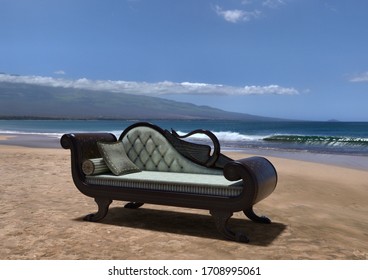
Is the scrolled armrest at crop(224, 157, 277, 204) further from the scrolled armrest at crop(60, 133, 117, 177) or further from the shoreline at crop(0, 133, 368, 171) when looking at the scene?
the shoreline at crop(0, 133, 368, 171)

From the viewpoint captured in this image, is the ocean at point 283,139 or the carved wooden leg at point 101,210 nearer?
the carved wooden leg at point 101,210

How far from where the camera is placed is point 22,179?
895cm

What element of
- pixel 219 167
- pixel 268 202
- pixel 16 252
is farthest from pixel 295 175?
pixel 16 252

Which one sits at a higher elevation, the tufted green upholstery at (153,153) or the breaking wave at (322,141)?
the tufted green upholstery at (153,153)

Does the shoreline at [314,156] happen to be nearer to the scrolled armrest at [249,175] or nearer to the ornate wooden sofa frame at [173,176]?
the ornate wooden sofa frame at [173,176]

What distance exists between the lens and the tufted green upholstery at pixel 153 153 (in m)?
5.67

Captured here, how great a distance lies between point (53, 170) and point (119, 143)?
202 inches

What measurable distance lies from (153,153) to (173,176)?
2.58ft

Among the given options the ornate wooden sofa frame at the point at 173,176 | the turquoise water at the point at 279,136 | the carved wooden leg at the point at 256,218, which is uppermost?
the ornate wooden sofa frame at the point at 173,176

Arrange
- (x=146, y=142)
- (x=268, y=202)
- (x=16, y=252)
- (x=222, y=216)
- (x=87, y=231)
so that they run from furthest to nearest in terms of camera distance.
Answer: (x=268, y=202) → (x=146, y=142) → (x=87, y=231) → (x=222, y=216) → (x=16, y=252)

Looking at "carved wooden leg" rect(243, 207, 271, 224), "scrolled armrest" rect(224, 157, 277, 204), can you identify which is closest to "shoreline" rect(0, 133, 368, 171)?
"carved wooden leg" rect(243, 207, 271, 224)

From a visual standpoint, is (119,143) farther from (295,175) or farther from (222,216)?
(295,175)

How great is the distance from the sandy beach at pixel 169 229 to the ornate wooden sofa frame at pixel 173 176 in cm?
31

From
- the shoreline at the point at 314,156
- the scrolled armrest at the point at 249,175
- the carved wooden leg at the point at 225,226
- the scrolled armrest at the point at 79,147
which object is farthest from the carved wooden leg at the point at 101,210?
the shoreline at the point at 314,156
